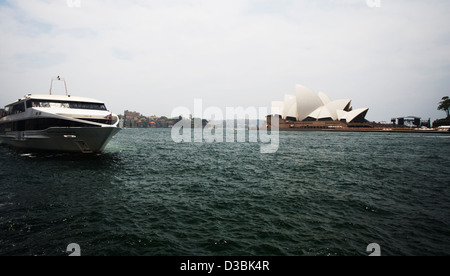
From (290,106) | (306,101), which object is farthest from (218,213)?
(290,106)

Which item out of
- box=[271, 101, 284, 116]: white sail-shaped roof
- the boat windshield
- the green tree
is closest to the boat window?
the boat windshield

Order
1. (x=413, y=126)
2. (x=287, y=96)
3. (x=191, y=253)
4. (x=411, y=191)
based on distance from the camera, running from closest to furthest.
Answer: (x=191, y=253) < (x=411, y=191) < (x=413, y=126) < (x=287, y=96)

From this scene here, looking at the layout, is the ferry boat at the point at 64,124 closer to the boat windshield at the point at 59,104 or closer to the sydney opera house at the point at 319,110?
the boat windshield at the point at 59,104

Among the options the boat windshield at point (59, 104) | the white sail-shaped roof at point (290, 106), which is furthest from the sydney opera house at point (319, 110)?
the boat windshield at point (59, 104)

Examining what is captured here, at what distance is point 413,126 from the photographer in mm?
132875

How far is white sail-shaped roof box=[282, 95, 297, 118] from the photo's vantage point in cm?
14512

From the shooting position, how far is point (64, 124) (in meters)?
24.1

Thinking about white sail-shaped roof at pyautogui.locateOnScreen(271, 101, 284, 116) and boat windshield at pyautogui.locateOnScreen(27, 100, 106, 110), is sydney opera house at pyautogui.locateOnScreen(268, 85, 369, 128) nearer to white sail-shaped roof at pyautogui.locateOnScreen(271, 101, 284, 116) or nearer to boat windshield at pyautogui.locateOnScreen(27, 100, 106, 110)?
white sail-shaped roof at pyautogui.locateOnScreen(271, 101, 284, 116)

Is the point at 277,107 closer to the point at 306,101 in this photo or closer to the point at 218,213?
the point at 306,101

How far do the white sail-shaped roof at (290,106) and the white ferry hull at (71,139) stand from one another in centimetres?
13538
